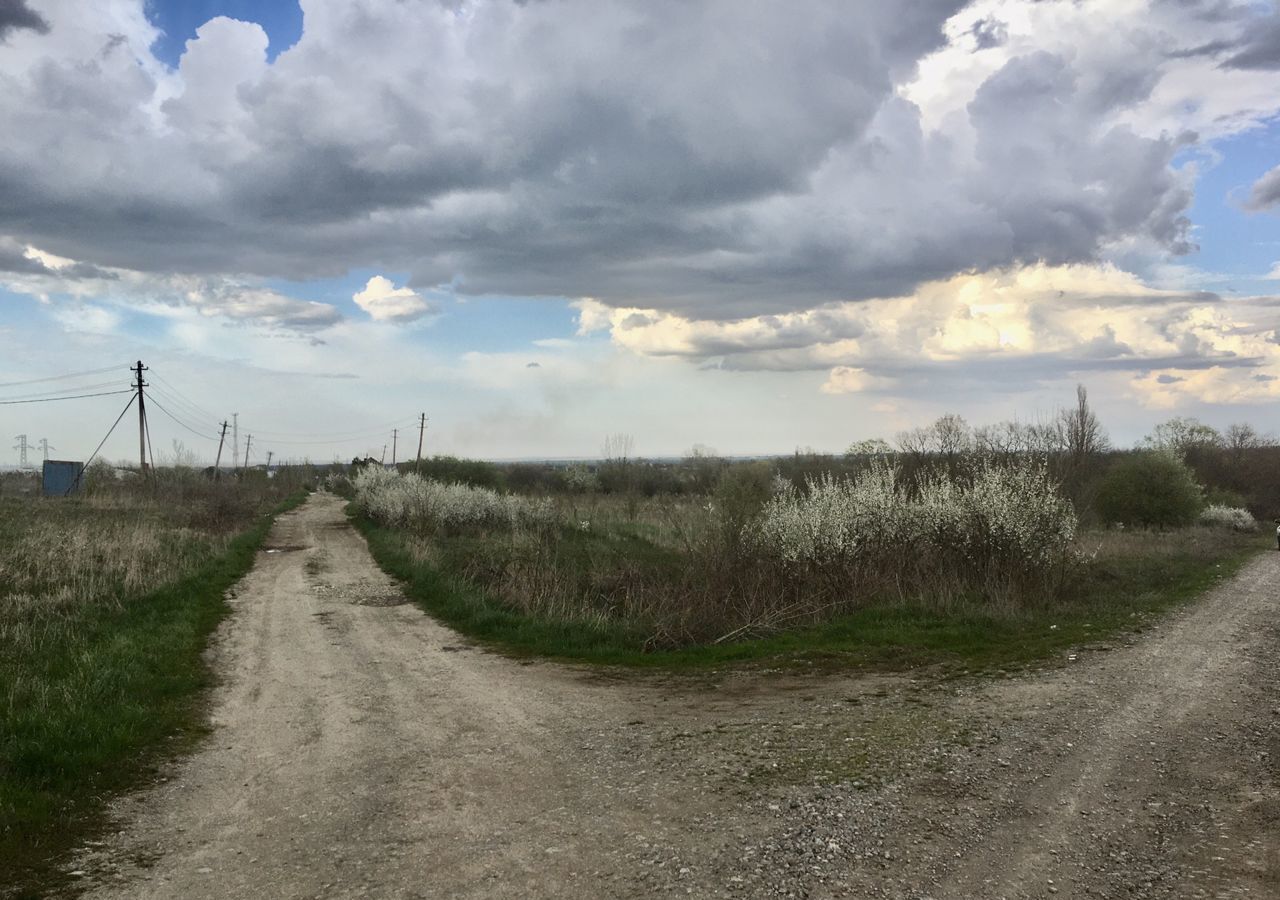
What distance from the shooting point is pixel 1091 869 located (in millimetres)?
4625

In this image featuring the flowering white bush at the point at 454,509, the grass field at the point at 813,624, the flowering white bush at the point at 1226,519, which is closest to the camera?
the grass field at the point at 813,624

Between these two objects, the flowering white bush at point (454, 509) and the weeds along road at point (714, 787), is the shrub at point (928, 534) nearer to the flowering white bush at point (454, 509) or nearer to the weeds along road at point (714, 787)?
the weeds along road at point (714, 787)

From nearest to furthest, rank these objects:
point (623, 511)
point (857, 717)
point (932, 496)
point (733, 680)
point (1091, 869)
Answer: point (1091, 869)
point (857, 717)
point (733, 680)
point (932, 496)
point (623, 511)

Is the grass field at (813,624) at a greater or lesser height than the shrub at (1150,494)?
lesser

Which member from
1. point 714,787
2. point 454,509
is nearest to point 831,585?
point 714,787

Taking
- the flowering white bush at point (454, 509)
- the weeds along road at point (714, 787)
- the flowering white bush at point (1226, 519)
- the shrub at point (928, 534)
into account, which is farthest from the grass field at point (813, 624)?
the flowering white bush at point (1226, 519)

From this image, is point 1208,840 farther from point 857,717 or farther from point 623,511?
point 623,511

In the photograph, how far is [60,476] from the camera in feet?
164

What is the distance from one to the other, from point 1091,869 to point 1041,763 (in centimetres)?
184

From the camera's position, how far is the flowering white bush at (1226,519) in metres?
47.0

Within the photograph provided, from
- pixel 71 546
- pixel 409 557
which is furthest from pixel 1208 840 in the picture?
pixel 71 546

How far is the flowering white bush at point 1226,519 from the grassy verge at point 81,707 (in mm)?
52189

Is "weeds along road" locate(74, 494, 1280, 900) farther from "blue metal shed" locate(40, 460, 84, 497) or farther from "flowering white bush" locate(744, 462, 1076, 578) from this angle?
"blue metal shed" locate(40, 460, 84, 497)

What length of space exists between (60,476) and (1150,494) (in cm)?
6320
